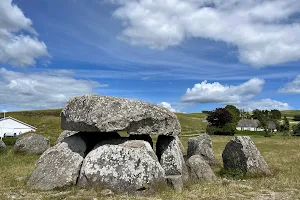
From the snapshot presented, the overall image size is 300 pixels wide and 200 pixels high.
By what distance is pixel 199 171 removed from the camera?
15836mm

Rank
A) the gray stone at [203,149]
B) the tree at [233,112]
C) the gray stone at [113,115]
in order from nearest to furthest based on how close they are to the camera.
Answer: the gray stone at [113,115], the gray stone at [203,149], the tree at [233,112]

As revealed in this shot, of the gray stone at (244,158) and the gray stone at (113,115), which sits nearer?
the gray stone at (113,115)

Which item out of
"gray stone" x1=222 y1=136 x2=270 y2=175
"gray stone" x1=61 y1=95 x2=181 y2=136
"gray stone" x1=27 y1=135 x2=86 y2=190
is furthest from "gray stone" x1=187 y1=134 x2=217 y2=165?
"gray stone" x1=27 y1=135 x2=86 y2=190

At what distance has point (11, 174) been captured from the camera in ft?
54.4

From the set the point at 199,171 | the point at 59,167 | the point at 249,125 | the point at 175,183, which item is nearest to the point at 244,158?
the point at 199,171

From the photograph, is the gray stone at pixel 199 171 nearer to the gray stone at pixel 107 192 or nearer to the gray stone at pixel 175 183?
the gray stone at pixel 175 183

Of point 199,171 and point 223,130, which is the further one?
point 223,130

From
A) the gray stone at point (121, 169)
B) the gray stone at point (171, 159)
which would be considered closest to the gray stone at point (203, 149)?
the gray stone at point (171, 159)

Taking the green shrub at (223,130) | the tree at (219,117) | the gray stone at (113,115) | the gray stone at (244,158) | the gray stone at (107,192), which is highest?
the tree at (219,117)

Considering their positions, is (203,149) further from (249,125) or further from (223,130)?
(249,125)

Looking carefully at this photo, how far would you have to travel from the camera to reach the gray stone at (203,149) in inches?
847

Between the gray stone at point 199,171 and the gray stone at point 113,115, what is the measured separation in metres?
2.45

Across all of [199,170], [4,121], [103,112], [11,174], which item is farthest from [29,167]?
[4,121]

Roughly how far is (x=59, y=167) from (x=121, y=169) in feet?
9.45
